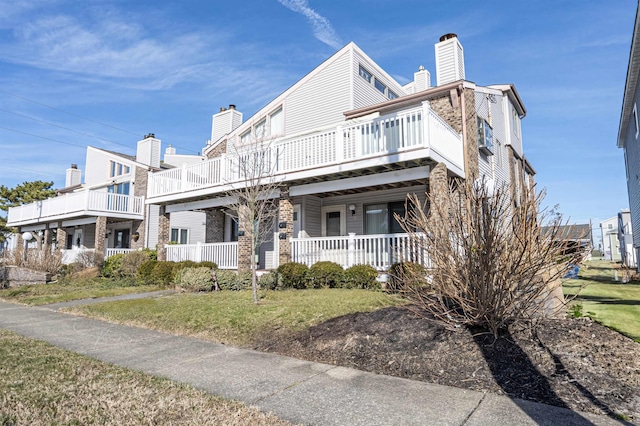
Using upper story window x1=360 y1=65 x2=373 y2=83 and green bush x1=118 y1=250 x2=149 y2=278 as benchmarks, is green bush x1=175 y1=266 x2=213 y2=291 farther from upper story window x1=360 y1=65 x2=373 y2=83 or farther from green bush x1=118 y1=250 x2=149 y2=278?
upper story window x1=360 y1=65 x2=373 y2=83

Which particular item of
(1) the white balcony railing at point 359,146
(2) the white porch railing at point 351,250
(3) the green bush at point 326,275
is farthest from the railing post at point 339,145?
(3) the green bush at point 326,275

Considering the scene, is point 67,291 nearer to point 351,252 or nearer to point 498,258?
point 351,252

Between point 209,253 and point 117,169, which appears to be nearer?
point 209,253

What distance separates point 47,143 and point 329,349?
35.3m

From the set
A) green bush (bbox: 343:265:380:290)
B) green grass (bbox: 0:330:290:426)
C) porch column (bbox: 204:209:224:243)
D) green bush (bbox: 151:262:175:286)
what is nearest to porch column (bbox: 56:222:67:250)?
porch column (bbox: 204:209:224:243)

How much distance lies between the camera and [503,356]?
4.45 meters

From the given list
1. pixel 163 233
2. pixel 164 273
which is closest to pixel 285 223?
pixel 164 273

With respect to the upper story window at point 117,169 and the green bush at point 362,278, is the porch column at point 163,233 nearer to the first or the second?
the green bush at point 362,278

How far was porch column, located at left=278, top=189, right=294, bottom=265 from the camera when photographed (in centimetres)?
1326

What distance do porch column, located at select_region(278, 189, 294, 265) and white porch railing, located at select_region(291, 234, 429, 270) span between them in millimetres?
306

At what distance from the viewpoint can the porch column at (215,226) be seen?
18.5 meters

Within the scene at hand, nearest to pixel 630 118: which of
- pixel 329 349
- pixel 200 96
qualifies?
pixel 329 349

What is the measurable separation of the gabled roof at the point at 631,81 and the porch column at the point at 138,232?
82.1ft

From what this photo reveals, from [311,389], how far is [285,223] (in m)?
9.78
